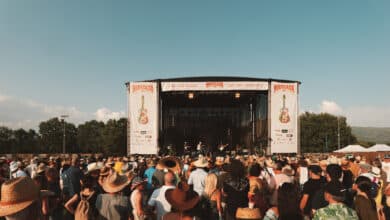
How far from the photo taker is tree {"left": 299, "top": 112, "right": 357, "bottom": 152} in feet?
232

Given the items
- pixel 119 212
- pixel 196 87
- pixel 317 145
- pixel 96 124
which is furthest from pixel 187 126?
pixel 96 124

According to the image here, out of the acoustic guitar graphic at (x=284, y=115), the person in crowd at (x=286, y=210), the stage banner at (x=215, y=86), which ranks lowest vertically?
the person in crowd at (x=286, y=210)

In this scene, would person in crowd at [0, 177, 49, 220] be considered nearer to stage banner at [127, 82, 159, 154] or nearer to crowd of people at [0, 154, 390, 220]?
crowd of people at [0, 154, 390, 220]

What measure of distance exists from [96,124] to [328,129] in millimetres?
60580

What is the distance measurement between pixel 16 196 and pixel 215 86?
17271 mm

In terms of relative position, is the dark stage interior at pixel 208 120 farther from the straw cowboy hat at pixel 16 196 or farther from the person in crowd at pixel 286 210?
the straw cowboy hat at pixel 16 196

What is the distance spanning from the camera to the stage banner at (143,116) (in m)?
19.4

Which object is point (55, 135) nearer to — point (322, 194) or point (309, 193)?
point (309, 193)

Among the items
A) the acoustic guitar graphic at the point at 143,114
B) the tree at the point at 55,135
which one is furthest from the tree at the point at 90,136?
the acoustic guitar graphic at the point at 143,114

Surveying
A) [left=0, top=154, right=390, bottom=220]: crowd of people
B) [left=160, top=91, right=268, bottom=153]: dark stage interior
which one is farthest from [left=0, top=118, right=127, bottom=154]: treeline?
[left=0, top=154, right=390, bottom=220]: crowd of people

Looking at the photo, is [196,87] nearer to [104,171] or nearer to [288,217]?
[104,171]

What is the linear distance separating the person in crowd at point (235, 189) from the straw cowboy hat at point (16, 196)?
237 centimetres

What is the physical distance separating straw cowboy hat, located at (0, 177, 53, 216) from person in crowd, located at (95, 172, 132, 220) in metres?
1.14

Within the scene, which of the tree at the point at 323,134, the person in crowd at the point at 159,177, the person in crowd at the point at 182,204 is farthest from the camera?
the tree at the point at 323,134
